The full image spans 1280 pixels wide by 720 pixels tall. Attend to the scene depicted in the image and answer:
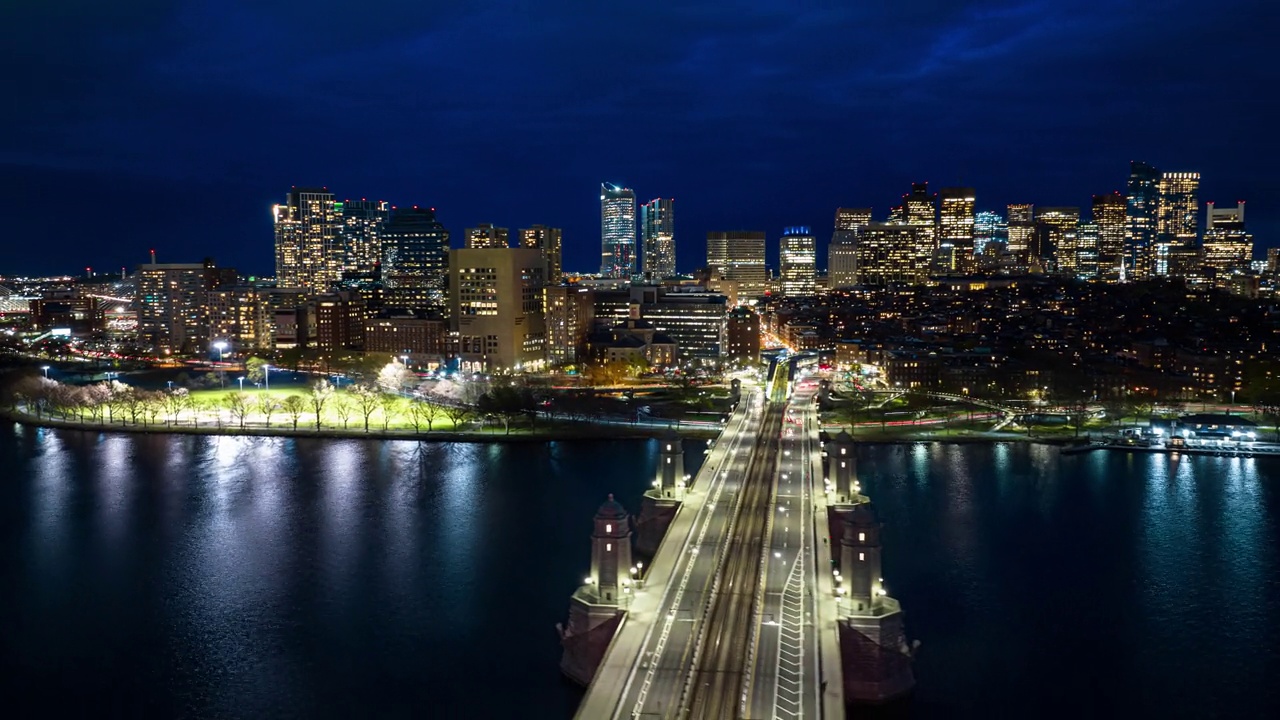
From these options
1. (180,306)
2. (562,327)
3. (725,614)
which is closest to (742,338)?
(562,327)

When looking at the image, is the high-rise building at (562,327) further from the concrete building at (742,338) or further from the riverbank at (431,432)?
the riverbank at (431,432)

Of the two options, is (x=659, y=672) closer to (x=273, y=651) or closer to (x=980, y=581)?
(x=273, y=651)

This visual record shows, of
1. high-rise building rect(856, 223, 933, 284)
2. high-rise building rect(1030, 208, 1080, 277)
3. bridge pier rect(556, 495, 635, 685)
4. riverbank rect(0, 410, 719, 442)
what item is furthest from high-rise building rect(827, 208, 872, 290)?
bridge pier rect(556, 495, 635, 685)

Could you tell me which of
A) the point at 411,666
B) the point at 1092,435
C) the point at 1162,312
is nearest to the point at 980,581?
the point at 411,666

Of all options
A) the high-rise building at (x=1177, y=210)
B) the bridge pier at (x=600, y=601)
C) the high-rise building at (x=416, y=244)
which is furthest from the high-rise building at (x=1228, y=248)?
the bridge pier at (x=600, y=601)

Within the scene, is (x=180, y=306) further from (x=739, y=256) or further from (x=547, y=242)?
(x=739, y=256)

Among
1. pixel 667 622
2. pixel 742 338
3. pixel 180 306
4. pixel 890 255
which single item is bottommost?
pixel 667 622
